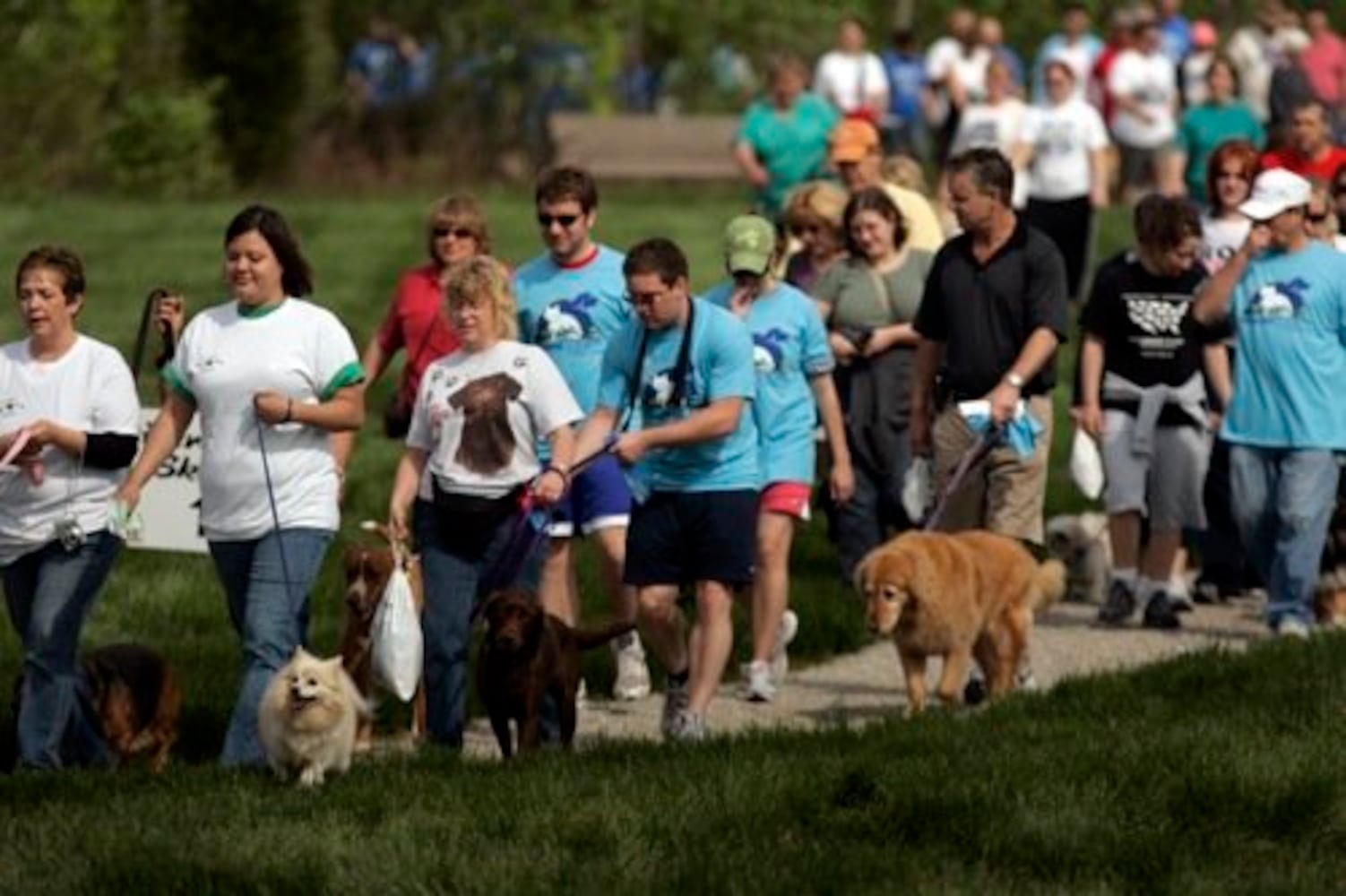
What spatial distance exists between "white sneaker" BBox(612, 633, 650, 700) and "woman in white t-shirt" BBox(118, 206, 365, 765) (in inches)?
109

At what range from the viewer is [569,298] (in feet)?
47.8

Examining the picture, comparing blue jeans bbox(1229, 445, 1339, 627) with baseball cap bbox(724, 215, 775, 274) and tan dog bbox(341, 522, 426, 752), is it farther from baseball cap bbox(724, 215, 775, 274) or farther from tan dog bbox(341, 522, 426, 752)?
tan dog bbox(341, 522, 426, 752)

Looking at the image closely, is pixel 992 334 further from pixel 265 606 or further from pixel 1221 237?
pixel 265 606

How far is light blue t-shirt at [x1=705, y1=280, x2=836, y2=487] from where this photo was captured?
48.6 feet

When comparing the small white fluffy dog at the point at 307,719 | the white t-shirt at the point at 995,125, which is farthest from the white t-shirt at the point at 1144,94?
the small white fluffy dog at the point at 307,719

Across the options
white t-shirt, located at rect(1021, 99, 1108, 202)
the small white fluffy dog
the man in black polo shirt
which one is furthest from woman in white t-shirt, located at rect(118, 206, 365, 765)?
white t-shirt, located at rect(1021, 99, 1108, 202)

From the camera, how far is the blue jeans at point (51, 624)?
12570 mm

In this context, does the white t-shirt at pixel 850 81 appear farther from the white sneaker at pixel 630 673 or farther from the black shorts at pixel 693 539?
the black shorts at pixel 693 539

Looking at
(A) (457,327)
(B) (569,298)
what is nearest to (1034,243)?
(B) (569,298)

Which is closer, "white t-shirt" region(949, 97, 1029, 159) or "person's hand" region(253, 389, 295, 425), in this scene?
"person's hand" region(253, 389, 295, 425)

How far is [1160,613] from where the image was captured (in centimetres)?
1688

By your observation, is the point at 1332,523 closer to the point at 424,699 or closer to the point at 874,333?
the point at 874,333

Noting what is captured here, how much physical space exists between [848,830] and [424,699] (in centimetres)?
244

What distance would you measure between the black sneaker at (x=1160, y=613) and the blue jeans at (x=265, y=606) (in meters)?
5.35
